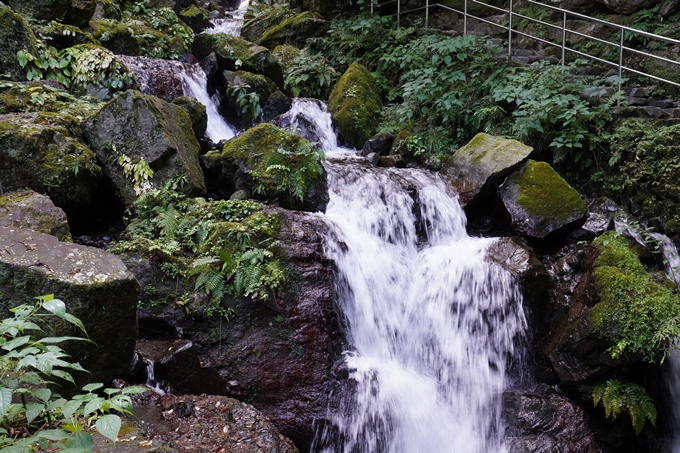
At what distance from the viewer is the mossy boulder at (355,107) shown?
31.6 feet

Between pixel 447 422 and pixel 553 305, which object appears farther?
pixel 553 305

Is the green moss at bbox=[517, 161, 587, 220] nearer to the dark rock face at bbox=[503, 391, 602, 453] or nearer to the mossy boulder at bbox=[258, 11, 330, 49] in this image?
the dark rock face at bbox=[503, 391, 602, 453]

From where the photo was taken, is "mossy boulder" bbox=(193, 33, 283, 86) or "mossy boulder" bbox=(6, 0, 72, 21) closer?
"mossy boulder" bbox=(6, 0, 72, 21)

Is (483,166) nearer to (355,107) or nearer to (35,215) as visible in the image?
(355,107)

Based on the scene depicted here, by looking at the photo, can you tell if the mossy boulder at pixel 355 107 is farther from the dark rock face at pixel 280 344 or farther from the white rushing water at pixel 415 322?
the dark rock face at pixel 280 344

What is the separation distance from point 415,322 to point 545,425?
171 cm

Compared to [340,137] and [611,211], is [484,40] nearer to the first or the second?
[340,137]

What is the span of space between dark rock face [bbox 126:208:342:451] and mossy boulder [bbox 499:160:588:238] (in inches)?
122

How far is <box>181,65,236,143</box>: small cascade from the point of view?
9211mm

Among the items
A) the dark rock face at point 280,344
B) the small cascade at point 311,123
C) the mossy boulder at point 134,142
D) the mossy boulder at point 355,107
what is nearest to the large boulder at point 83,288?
the dark rock face at point 280,344

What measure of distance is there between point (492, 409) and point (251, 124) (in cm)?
669

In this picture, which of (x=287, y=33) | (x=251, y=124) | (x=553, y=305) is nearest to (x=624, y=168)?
(x=553, y=305)

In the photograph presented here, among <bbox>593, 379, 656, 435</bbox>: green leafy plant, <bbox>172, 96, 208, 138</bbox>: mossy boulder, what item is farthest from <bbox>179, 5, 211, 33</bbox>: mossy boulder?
<bbox>593, 379, 656, 435</bbox>: green leafy plant

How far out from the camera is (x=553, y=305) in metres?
6.10
